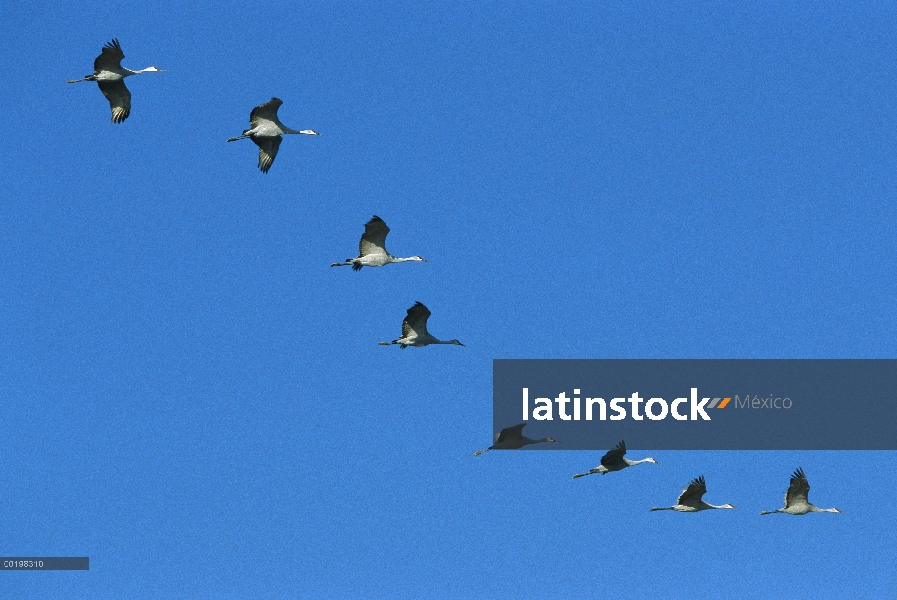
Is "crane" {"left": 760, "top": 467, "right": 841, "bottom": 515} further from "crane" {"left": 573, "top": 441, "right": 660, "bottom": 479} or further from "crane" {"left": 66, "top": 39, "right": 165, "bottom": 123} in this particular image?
"crane" {"left": 66, "top": 39, "right": 165, "bottom": 123}

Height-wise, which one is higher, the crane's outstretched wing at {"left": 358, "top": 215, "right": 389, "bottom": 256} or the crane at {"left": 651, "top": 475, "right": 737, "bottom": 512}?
the crane's outstretched wing at {"left": 358, "top": 215, "right": 389, "bottom": 256}

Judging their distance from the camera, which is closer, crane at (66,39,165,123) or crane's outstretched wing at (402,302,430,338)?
crane at (66,39,165,123)

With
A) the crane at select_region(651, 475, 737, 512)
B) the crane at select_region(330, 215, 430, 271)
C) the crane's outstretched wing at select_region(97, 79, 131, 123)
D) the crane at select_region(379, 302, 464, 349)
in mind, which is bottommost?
the crane at select_region(651, 475, 737, 512)

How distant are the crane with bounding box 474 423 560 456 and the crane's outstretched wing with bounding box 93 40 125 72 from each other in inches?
714

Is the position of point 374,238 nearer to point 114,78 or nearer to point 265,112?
point 265,112

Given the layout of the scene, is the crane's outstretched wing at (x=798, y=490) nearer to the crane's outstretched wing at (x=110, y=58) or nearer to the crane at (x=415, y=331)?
the crane at (x=415, y=331)

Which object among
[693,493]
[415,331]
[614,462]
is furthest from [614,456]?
[415,331]

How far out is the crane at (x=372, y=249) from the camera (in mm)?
64312

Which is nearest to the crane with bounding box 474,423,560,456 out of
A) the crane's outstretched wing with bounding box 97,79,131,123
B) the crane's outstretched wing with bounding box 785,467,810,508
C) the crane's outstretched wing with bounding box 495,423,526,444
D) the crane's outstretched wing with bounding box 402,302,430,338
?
the crane's outstretched wing with bounding box 495,423,526,444

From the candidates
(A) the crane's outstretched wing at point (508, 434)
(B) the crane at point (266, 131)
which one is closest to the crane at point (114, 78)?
(B) the crane at point (266, 131)

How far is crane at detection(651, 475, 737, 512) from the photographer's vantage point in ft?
222

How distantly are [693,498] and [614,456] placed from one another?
4335 millimetres

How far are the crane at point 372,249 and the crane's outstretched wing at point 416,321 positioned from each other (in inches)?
78.0

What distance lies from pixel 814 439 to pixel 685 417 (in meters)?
5.04
